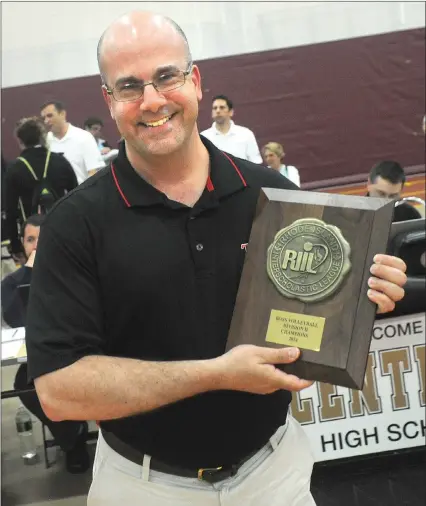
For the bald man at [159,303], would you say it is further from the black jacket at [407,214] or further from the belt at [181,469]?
the black jacket at [407,214]

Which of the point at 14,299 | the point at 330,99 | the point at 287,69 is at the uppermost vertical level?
the point at 287,69

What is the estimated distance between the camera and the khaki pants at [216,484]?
5.65 ft

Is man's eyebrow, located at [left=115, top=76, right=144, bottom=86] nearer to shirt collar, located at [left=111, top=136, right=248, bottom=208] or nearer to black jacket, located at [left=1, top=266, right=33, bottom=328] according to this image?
shirt collar, located at [left=111, top=136, right=248, bottom=208]

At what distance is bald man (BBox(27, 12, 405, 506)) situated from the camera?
151cm

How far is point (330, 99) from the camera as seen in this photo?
1167cm

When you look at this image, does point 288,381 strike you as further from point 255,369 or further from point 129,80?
point 129,80

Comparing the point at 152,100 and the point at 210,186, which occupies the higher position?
the point at 152,100

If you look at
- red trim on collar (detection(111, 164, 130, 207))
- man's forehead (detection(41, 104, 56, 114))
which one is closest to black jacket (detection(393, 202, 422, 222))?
red trim on collar (detection(111, 164, 130, 207))

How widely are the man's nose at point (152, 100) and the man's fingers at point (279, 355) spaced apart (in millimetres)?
588

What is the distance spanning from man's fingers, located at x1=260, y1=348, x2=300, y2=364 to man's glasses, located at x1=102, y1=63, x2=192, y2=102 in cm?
63

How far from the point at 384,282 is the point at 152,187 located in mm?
583

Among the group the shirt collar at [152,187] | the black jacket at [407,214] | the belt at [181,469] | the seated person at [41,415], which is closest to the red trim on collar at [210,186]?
the shirt collar at [152,187]

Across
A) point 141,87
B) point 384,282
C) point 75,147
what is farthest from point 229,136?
point 384,282

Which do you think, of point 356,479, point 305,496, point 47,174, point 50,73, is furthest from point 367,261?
point 50,73
